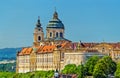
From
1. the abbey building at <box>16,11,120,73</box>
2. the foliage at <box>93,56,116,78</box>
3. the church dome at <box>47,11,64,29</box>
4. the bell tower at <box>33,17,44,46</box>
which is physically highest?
the church dome at <box>47,11,64,29</box>

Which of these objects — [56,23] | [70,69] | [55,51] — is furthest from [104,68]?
[56,23]

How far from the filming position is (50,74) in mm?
100562

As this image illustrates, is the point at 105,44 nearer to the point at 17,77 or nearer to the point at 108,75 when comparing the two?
the point at 17,77

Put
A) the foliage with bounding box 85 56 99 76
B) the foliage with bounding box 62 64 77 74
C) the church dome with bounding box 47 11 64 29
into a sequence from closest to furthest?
the foliage with bounding box 85 56 99 76
the foliage with bounding box 62 64 77 74
the church dome with bounding box 47 11 64 29

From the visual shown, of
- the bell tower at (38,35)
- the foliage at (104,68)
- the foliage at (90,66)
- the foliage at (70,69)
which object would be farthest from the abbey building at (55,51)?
the foliage at (104,68)

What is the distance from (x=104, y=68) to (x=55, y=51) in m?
30.4

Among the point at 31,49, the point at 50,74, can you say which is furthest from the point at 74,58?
the point at 31,49

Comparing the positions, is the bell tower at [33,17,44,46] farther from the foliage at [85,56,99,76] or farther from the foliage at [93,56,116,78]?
the foliage at [93,56,116,78]

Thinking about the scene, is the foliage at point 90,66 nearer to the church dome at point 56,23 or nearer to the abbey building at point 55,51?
the abbey building at point 55,51

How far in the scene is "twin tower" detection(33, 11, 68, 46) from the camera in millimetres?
125375

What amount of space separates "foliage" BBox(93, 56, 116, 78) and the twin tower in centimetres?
Result: 3910

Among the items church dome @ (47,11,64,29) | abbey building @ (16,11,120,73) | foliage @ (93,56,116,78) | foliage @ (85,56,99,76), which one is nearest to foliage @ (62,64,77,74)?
abbey building @ (16,11,120,73)

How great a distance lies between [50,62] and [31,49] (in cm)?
1258

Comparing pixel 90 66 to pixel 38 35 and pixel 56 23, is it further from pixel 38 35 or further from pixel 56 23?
pixel 38 35
